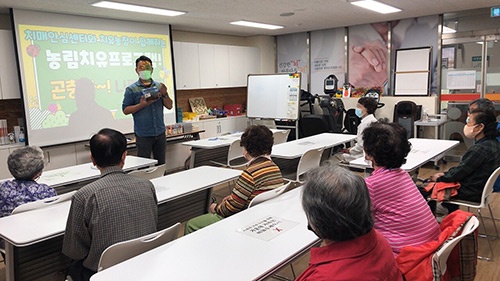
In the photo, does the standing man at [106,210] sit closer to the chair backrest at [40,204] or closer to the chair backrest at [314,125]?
the chair backrest at [40,204]

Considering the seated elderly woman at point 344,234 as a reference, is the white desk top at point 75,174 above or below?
below

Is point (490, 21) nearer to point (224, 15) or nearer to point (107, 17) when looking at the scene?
point (224, 15)

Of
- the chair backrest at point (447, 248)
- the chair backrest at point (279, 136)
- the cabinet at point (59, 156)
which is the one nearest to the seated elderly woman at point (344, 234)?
the chair backrest at point (447, 248)

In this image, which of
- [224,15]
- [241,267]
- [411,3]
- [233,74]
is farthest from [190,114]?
[241,267]

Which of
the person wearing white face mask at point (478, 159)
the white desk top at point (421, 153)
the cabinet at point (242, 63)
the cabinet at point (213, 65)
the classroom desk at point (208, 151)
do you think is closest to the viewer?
the person wearing white face mask at point (478, 159)

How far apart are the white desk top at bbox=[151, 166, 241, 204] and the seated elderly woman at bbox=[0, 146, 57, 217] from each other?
0.75m

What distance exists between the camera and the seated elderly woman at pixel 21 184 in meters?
2.41

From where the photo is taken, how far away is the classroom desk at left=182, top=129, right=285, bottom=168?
185 inches

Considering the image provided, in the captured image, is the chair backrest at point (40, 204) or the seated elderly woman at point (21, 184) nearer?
the chair backrest at point (40, 204)

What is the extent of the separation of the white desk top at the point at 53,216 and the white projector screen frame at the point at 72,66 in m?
3.10

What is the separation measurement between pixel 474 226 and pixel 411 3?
15.8ft

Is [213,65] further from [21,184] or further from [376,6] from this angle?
[21,184]

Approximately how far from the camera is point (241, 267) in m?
1.49

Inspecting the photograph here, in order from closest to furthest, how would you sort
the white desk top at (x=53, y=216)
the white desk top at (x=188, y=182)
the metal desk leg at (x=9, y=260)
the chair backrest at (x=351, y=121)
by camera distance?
1. the white desk top at (x=53, y=216)
2. the metal desk leg at (x=9, y=260)
3. the white desk top at (x=188, y=182)
4. the chair backrest at (x=351, y=121)
